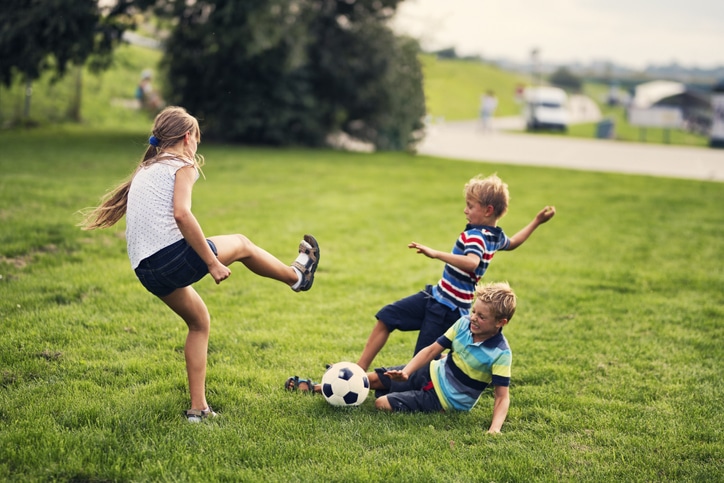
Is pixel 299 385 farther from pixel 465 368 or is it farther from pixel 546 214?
pixel 546 214

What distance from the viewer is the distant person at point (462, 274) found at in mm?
4629

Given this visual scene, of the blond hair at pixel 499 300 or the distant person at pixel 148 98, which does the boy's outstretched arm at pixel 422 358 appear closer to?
the blond hair at pixel 499 300

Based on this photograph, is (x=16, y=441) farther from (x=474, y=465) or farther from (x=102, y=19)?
(x=102, y=19)

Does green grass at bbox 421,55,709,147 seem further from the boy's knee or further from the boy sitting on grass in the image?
the boy's knee

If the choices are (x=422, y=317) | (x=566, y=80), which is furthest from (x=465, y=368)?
(x=566, y=80)

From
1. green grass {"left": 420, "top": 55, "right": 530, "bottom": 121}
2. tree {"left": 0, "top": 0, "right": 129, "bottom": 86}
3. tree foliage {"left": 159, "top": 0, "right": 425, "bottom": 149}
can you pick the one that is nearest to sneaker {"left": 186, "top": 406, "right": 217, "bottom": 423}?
tree {"left": 0, "top": 0, "right": 129, "bottom": 86}

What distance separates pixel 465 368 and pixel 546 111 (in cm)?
3763

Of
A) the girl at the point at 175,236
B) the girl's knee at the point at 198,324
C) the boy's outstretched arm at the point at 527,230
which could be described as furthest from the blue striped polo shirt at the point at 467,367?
the girl's knee at the point at 198,324

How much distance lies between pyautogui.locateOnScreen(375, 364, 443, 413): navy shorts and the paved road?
51.8 feet

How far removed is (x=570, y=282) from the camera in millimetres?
8016

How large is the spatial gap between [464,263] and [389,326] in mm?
814

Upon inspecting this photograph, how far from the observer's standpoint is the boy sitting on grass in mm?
4293

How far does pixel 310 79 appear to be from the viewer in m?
21.1

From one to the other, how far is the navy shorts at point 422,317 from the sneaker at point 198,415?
141 cm
